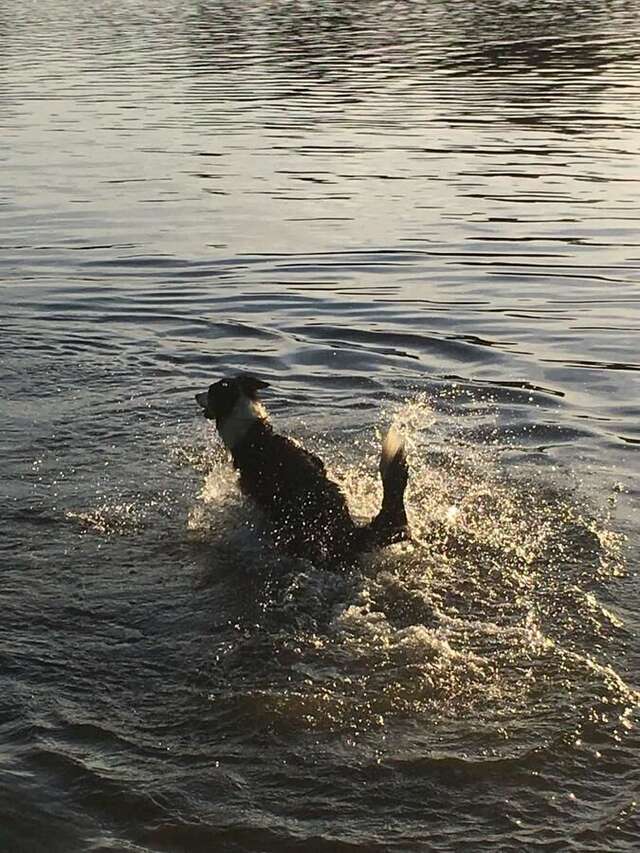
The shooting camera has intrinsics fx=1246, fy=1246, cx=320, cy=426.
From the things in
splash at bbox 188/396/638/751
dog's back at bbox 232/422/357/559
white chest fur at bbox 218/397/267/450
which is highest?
white chest fur at bbox 218/397/267/450

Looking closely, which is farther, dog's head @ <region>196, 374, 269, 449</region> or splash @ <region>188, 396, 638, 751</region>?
dog's head @ <region>196, 374, 269, 449</region>

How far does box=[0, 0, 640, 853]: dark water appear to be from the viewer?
4320 mm

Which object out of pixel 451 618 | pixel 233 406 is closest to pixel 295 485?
pixel 233 406

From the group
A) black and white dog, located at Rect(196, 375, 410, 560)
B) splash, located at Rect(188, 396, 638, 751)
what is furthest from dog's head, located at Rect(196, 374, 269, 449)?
splash, located at Rect(188, 396, 638, 751)

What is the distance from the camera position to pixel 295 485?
20.8ft

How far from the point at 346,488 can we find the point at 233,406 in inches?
31.6

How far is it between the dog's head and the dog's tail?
1.15 metres

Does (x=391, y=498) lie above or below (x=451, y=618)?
above

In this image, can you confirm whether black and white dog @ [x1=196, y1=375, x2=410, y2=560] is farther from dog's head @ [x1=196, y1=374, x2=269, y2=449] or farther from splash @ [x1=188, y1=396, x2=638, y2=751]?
splash @ [x1=188, y1=396, x2=638, y2=751]

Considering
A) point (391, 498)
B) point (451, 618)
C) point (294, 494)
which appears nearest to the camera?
point (451, 618)

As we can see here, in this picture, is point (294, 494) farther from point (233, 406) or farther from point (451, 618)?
point (451, 618)

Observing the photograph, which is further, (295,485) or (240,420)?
(240,420)

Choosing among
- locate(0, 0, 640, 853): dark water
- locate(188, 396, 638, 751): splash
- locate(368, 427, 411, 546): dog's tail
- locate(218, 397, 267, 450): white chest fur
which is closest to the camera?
locate(0, 0, 640, 853): dark water

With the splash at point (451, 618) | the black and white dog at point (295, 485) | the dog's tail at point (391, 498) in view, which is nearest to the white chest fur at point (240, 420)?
the black and white dog at point (295, 485)
